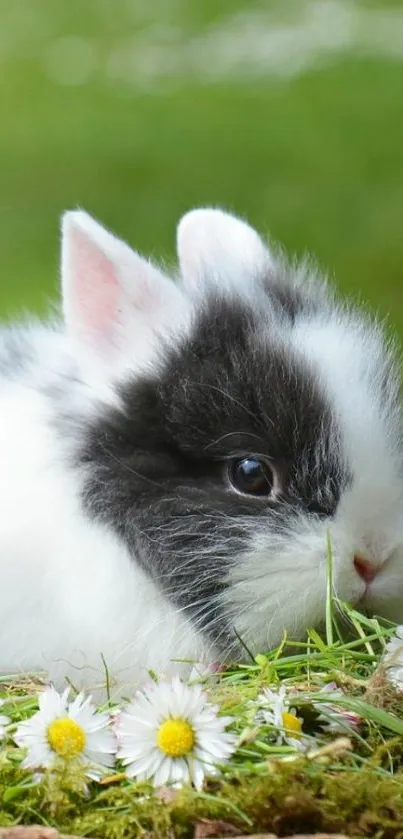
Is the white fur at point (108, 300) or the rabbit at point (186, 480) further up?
the white fur at point (108, 300)

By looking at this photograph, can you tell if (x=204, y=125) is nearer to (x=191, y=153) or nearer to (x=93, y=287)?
(x=191, y=153)

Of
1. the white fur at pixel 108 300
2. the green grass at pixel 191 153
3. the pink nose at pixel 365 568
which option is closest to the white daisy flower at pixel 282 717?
the pink nose at pixel 365 568

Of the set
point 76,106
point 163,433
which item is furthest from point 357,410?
point 76,106

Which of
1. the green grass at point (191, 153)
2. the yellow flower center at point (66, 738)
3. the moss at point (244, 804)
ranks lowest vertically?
the moss at point (244, 804)

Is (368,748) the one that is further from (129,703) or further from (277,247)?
(277,247)

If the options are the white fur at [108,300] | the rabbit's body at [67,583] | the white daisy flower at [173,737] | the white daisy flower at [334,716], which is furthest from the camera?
the white fur at [108,300]

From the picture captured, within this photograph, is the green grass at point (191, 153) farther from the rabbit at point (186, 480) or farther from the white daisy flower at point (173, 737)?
the white daisy flower at point (173, 737)
